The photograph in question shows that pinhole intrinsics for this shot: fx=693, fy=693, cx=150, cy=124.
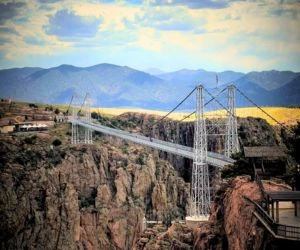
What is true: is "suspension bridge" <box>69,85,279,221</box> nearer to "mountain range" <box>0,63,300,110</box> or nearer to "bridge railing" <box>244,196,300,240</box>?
"bridge railing" <box>244,196,300,240</box>

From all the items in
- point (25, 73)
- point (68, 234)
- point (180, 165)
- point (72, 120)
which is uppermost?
point (25, 73)

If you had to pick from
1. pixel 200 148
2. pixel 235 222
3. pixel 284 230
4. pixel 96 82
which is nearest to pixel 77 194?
pixel 200 148

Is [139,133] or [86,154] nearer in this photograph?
[86,154]

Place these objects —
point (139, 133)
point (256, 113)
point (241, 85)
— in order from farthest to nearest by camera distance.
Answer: point (241, 85)
point (256, 113)
point (139, 133)

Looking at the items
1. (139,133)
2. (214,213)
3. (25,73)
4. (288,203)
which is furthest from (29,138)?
(25,73)

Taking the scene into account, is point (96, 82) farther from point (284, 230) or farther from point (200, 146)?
point (284, 230)

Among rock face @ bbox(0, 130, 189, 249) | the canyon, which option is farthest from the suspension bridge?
rock face @ bbox(0, 130, 189, 249)

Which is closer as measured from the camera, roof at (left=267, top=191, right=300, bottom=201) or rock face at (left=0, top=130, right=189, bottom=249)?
roof at (left=267, top=191, right=300, bottom=201)

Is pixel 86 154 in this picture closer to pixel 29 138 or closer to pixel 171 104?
pixel 29 138
